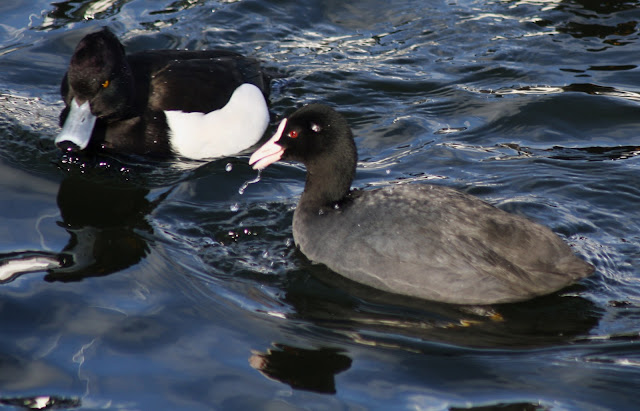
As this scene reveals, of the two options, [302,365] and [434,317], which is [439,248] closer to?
[434,317]

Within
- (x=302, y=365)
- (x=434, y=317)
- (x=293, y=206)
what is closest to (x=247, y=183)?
(x=293, y=206)

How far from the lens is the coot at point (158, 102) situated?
7855 mm

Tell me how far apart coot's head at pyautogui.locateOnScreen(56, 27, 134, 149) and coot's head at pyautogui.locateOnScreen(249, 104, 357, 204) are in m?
2.06

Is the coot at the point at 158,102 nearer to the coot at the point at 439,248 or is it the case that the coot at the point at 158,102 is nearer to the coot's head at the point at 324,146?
the coot's head at the point at 324,146

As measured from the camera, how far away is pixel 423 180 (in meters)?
8.00

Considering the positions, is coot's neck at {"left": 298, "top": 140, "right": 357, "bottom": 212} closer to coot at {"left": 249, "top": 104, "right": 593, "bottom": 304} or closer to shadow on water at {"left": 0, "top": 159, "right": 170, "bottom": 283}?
coot at {"left": 249, "top": 104, "right": 593, "bottom": 304}

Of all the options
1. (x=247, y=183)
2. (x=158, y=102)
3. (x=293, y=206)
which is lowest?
(x=293, y=206)

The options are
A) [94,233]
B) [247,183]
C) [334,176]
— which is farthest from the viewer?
[247,183]

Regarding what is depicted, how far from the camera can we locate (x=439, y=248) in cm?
604

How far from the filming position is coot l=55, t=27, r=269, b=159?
25.8 ft

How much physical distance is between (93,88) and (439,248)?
12.2 ft

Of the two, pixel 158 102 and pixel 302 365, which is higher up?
pixel 158 102

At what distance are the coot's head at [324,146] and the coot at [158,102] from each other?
194 centimetres

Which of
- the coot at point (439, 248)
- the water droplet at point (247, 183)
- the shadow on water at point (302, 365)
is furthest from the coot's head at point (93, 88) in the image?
the shadow on water at point (302, 365)
